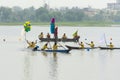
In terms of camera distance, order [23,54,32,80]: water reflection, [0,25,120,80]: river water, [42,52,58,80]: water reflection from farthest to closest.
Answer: [0,25,120,80]: river water
[42,52,58,80]: water reflection
[23,54,32,80]: water reflection

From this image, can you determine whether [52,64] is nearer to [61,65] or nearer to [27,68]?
[61,65]

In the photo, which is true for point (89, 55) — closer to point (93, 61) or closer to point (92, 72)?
point (93, 61)

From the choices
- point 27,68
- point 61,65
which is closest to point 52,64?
point 61,65

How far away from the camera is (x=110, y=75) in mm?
40969

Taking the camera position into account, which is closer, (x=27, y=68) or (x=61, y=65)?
(x=27, y=68)

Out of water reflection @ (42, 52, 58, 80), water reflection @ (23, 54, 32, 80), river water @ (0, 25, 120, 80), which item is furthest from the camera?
river water @ (0, 25, 120, 80)

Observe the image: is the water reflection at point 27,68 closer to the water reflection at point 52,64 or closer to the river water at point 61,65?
the river water at point 61,65

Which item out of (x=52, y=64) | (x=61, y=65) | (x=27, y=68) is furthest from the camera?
(x=52, y=64)

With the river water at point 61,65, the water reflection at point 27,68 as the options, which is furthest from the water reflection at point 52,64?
the water reflection at point 27,68

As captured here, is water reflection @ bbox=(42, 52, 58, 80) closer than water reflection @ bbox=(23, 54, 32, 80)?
No

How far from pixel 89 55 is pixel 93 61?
19.4 ft

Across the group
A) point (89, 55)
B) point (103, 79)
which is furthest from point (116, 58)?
point (103, 79)

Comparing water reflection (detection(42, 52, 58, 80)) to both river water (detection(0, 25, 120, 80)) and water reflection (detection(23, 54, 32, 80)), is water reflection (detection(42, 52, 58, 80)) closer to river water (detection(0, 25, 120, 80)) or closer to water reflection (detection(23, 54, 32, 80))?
river water (detection(0, 25, 120, 80))

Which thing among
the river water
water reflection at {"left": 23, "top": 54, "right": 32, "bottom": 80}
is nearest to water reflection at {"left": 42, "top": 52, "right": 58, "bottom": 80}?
the river water
